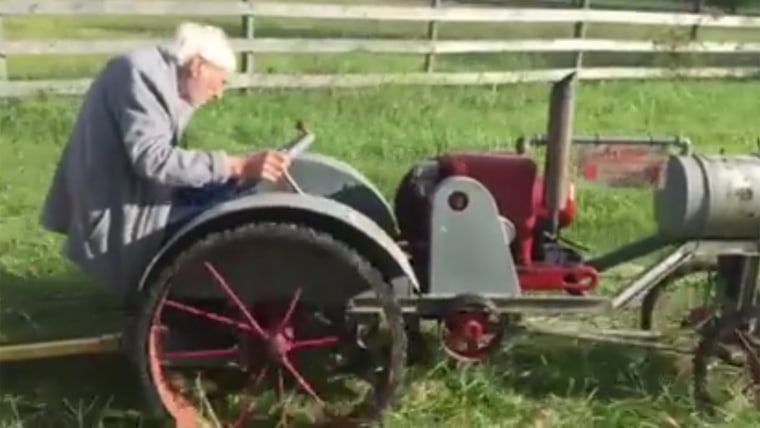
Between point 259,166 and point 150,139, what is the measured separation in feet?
1.17

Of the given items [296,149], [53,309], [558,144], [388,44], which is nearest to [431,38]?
[388,44]

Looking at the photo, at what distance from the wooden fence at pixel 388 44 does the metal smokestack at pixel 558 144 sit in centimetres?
619

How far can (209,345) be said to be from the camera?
463cm

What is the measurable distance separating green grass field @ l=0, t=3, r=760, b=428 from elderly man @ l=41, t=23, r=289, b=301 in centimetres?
70

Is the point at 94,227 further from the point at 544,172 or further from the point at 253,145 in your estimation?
the point at 253,145

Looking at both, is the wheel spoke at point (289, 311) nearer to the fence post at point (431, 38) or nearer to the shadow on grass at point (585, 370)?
the shadow on grass at point (585, 370)

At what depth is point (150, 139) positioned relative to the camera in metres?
4.24

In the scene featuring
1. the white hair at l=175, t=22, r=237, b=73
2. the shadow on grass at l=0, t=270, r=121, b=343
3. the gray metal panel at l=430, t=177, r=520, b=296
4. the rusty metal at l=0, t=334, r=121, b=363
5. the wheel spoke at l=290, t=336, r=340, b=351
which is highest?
the white hair at l=175, t=22, r=237, b=73

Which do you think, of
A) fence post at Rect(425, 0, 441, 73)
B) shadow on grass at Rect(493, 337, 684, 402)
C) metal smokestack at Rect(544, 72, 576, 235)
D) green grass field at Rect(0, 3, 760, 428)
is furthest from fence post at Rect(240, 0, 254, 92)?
metal smokestack at Rect(544, 72, 576, 235)

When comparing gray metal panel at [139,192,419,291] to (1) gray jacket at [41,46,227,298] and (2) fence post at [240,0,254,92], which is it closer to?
(1) gray jacket at [41,46,227,298]

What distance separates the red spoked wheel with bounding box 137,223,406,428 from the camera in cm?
437

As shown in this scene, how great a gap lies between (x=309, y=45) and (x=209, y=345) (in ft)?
24.9

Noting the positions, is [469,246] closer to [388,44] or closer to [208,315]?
[208,315]

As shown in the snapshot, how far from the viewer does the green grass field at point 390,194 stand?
4.90 metres
